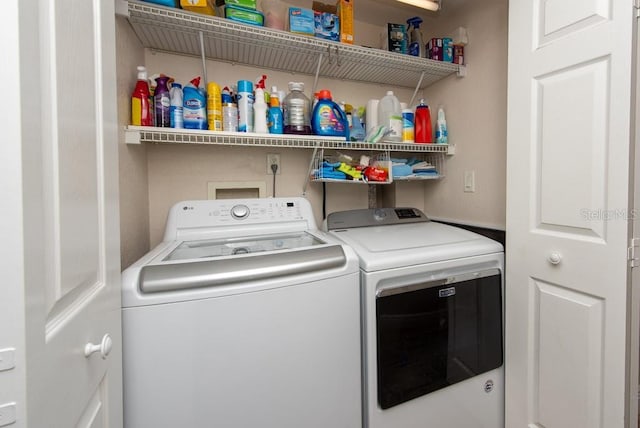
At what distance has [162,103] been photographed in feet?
4.33

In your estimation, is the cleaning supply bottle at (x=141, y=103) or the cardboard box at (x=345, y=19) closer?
the cleaning supply bottle at (x=141, y=103)

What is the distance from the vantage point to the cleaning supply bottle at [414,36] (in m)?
1.78

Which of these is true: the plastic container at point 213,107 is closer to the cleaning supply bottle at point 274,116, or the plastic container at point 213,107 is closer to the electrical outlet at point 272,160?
the cleaning supply bottle at point 274,116

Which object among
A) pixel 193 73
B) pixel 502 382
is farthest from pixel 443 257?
pixel 193 73

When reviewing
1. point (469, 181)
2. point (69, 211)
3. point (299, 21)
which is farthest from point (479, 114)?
point (69, 211)

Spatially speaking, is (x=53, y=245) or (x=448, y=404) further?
(x=448, y=404)

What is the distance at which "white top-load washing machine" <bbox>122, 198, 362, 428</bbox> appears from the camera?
0.84m

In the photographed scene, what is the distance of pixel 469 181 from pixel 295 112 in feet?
3.90

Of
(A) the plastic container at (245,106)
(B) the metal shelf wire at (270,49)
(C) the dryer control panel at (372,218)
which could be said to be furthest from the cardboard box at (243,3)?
(C) the dryer control panel at (372,218)

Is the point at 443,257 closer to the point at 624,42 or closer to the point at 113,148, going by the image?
the point at 624,42

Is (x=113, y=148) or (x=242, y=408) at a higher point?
(x=113, y=148)

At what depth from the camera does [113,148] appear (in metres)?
0.76

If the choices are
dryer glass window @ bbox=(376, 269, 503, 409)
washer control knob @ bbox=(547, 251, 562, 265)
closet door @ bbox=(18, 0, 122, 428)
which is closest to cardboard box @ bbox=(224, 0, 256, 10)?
closet door @ bbox=(18, 0, 122, 428)

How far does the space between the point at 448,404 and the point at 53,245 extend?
1580 millimetres
